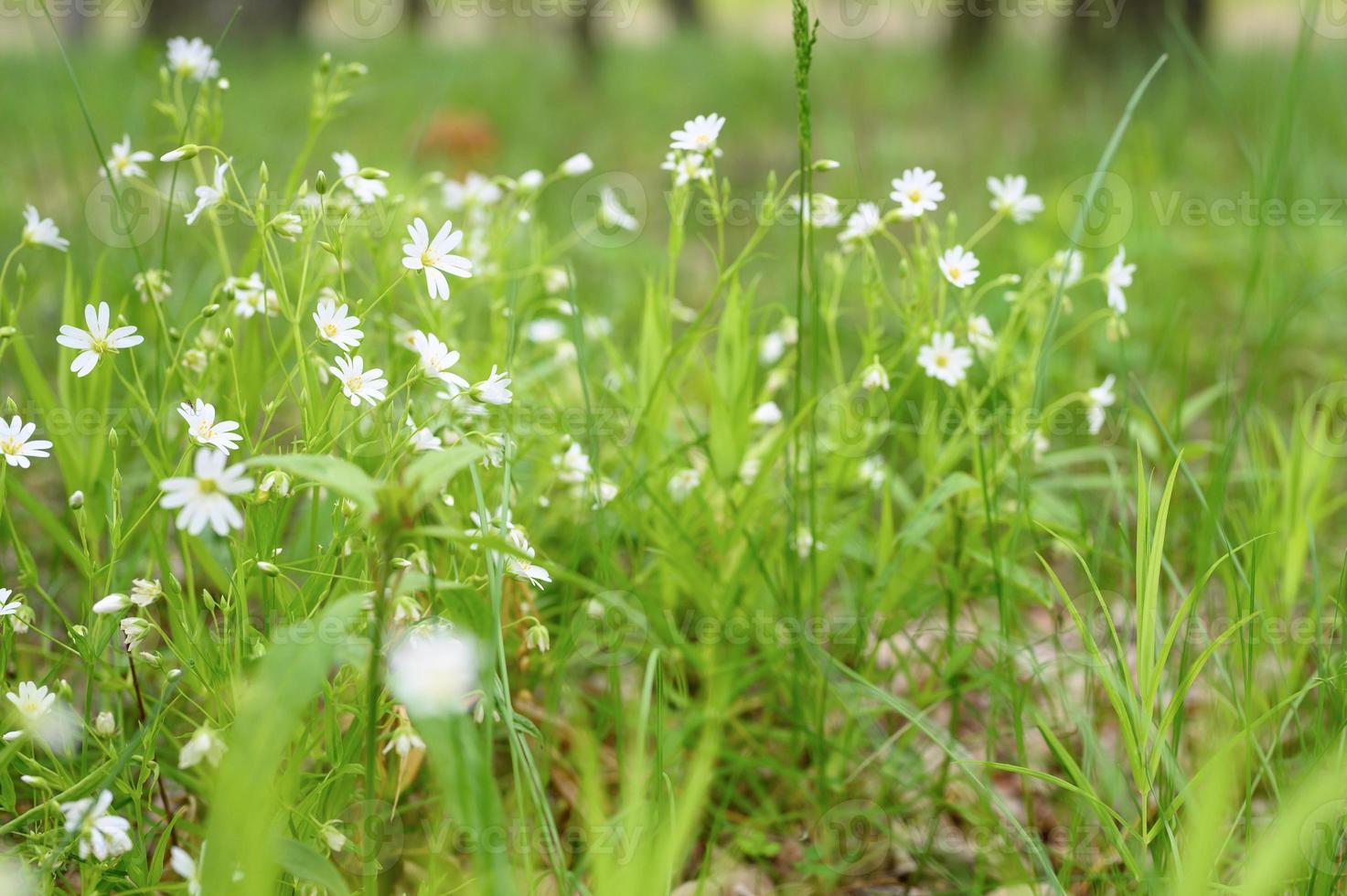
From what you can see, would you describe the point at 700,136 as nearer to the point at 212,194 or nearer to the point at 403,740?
the point at 212,194

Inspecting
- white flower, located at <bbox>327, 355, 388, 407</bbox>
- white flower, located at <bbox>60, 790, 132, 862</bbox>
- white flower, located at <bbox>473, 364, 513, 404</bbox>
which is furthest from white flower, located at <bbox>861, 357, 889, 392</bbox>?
white flower, located at <bbox>60, 790, 132, 862</bbox>

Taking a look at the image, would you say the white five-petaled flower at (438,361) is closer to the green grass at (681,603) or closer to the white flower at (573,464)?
the green grass at (681,603)

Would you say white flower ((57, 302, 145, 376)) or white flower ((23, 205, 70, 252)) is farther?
white flower ((23, 205, 70, 252))

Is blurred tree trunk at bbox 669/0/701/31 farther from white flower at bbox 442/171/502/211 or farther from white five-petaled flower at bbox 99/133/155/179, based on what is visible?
white five-petaled flower at bbox 99/133/155/179

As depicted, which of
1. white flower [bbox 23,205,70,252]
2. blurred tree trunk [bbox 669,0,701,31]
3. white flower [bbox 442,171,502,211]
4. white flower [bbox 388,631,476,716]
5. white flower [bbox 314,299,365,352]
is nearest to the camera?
white flower [bbox 388,631,476,716]

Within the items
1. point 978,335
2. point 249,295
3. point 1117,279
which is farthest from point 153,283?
point 1117,279

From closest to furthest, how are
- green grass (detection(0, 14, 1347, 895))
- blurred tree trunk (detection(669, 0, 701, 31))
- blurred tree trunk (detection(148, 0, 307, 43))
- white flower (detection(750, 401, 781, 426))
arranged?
green grass (detection(0, 14, 1347, 895))
white flower (detection(750, 401, 781, 426))
blurred tree trunk (detection(148, 0, 307, 43))
blurred tree trunk (detection(669, 0, 701, 31))

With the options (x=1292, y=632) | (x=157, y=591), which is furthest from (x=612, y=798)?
(x=1292, y=632)
